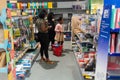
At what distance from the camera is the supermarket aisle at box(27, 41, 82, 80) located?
4887 mm

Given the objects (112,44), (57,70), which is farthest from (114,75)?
(57,70)

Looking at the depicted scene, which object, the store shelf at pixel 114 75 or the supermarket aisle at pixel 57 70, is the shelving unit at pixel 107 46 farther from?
the supermarket aisle at pixel 57 70

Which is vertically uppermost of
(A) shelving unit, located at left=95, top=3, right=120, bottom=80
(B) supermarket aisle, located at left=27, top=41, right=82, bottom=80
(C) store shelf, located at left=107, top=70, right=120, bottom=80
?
(A) shelving unit, located at left=95, top=3, right=120, bottom=80

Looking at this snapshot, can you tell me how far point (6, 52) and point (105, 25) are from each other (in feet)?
5.04

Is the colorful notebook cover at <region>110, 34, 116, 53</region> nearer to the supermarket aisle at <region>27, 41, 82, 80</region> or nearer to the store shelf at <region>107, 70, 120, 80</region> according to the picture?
the store shelf at <region>107, 70, 120, 80</region>

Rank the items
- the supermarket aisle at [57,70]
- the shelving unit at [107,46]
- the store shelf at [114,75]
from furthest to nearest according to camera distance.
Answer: the supermarket aisle at [57,70]
the store shelf at [114,75]
the shelving unit at [107,46]

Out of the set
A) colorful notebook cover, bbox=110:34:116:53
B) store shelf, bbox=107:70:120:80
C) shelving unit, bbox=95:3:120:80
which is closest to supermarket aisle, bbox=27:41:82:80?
store shelf, bbox=107:70:120:80

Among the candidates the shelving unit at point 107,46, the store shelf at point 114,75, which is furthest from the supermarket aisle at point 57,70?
the shelving unit at point 107,46

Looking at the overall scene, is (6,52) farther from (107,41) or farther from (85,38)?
(85,38)

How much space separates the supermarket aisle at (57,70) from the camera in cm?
489

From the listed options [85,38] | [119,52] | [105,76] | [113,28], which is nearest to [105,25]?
[113,28]

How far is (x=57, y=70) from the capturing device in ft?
18.1

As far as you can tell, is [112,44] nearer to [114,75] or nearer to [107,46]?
[107,46]

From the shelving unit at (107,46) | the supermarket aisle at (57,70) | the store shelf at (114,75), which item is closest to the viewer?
the shelving unit at (107,46)
